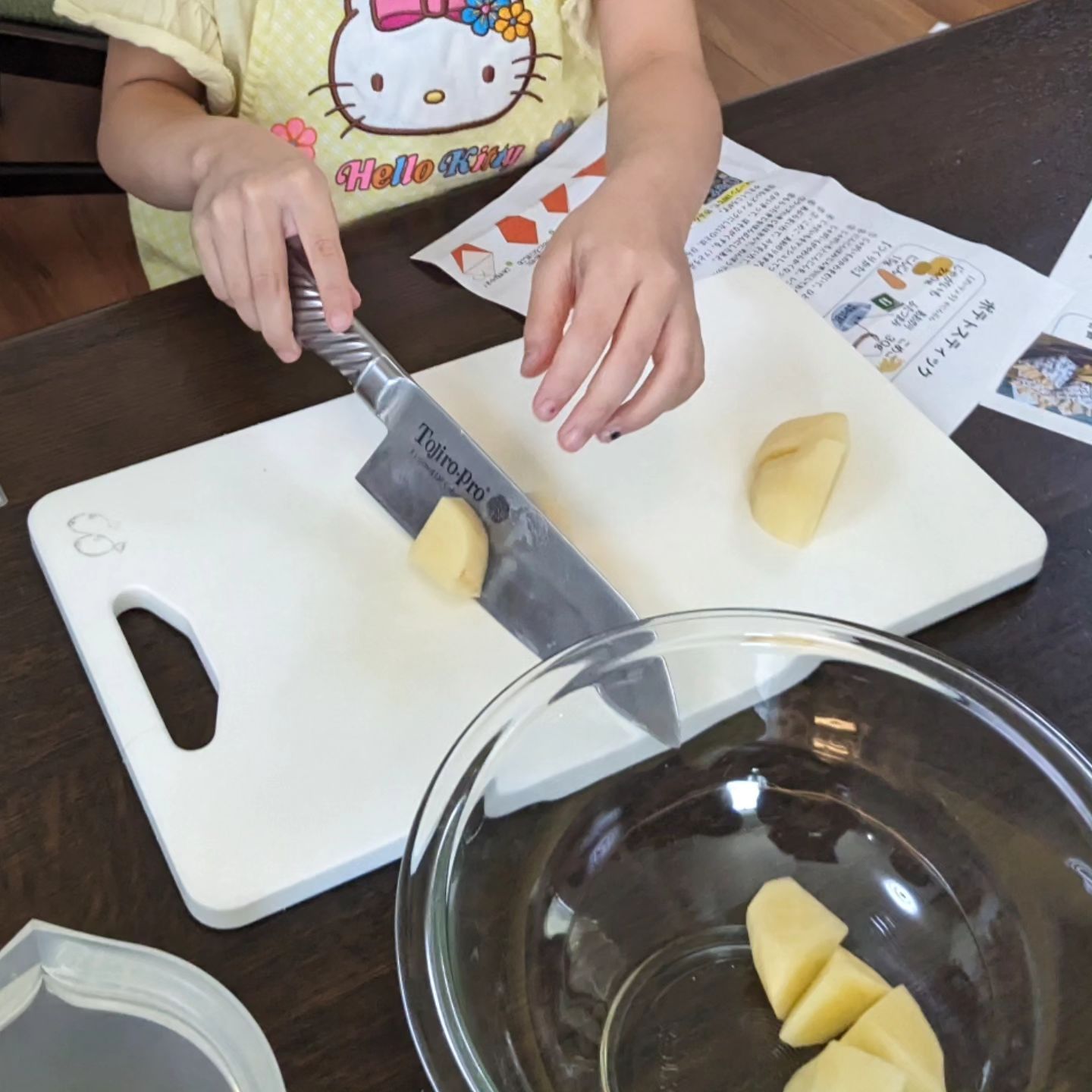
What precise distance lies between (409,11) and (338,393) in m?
0.35

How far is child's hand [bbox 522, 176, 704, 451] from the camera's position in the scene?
0.62 meters

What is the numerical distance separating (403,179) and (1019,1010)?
0.76m

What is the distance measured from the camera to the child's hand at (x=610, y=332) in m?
0.62

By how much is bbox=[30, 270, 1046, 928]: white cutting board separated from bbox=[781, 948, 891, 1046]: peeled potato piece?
14cm

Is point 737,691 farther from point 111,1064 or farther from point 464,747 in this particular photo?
point 111,1064

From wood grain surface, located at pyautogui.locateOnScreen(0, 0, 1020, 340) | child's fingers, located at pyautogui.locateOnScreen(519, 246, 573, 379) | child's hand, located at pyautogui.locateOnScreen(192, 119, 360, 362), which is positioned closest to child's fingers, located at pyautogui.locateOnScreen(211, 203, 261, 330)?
child's hand, located at pyautogui.locateOnScreen(192, 119, 360, 362)

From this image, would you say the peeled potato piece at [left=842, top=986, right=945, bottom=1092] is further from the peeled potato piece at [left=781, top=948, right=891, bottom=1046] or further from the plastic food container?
the plastic food container

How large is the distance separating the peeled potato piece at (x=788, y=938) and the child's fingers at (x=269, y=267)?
14.8 inches

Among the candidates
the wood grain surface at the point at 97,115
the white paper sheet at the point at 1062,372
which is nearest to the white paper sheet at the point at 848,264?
the white paper sheet at the point at 1062,372

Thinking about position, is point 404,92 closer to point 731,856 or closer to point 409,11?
point 409,11

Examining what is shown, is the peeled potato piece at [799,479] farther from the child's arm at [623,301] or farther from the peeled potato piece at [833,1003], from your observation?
the peeled potato piece at [833,1003]

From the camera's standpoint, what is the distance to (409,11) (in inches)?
34.9

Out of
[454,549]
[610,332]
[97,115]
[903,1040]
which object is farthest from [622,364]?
[97,115]

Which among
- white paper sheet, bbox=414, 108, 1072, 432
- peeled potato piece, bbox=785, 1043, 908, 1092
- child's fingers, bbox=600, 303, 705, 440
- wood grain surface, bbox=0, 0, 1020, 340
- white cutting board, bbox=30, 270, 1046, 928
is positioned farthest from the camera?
wood grain surface, bbox=0, 0, 1020, 340
